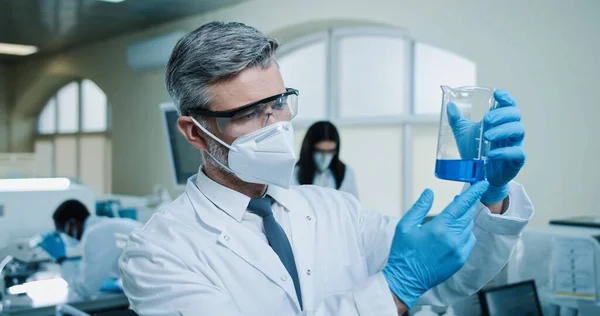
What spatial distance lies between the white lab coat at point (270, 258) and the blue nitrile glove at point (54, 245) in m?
2.05

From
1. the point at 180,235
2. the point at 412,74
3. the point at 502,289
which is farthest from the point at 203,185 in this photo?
the point at 412,74

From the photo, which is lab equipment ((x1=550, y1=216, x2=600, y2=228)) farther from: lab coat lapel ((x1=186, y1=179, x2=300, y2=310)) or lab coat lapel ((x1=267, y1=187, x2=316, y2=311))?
lab coat lapel ((x1=186, y1=179, x2=300, y2=310))

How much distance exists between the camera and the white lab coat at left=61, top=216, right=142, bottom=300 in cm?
270

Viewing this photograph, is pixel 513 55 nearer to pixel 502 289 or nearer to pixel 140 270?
pixel 502 289

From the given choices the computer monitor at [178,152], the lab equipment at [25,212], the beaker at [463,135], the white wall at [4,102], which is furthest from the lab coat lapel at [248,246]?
the white wall at [4,102]

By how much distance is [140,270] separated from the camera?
104 cm

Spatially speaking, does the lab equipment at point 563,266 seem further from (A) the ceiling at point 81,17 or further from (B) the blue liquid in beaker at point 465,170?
(A) the ceiling at point 81,17

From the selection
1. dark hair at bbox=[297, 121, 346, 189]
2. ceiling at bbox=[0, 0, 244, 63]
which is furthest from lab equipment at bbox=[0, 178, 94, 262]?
ceiling at bbox=[0, 0, 244, 63]

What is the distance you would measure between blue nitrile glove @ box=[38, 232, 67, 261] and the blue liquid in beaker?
2.45 meters

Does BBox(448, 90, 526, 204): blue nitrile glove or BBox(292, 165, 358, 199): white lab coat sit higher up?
BBox(448, 90, 526, 204): blue nitrile glove

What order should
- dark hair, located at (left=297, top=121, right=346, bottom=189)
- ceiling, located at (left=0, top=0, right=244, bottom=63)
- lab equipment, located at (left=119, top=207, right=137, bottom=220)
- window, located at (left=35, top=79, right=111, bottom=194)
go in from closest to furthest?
dark hair, located at (left=297, top=121, right=346, bottom=189), lab equipment, located at (left=119, top=207, right=137, bottom=220), ceiling, located at (left=0, top=0, right=244, bottom=63), window, located at (left=35, top=79, right=111, bottom=194)

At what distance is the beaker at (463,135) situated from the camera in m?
1.06

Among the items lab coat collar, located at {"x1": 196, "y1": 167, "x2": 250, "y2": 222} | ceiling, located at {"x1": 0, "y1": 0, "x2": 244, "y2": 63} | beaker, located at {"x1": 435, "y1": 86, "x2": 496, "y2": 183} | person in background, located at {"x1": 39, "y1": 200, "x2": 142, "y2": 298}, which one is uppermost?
ceiling, located at {"x1": 0, "y1": 0, "x2": 244, "y2": 63}

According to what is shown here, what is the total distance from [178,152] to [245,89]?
1899 millimetres
